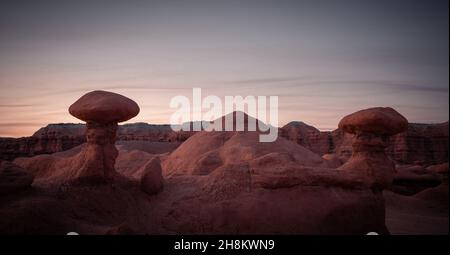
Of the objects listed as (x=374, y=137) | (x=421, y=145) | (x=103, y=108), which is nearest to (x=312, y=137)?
(x=421, y=145)

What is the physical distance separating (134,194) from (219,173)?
3149 millimetres

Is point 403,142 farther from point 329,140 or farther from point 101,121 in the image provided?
point 101,121

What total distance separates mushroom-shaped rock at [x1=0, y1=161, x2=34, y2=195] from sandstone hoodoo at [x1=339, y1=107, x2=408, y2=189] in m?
8.09

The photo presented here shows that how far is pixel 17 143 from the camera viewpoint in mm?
45406

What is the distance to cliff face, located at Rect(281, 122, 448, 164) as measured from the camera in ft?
162

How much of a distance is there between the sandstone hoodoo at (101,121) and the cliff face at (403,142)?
127ft

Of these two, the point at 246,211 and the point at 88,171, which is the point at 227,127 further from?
the point at 246,211

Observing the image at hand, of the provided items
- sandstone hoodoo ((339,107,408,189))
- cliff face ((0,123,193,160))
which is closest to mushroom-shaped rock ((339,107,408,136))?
sandstone hoodoo ((339,107,408,189))

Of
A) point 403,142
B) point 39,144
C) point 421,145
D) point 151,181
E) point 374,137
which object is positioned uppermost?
point 374,137

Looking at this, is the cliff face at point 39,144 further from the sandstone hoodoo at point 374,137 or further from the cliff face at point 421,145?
the sandstone hoodoo at point 374,137

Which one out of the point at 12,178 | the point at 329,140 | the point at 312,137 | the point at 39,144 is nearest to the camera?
the point at 12,178

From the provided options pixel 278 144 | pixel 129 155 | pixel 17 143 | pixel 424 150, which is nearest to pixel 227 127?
pixel 278 144

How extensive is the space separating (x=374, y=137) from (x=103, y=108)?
7.36m

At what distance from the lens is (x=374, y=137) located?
11.5 m
